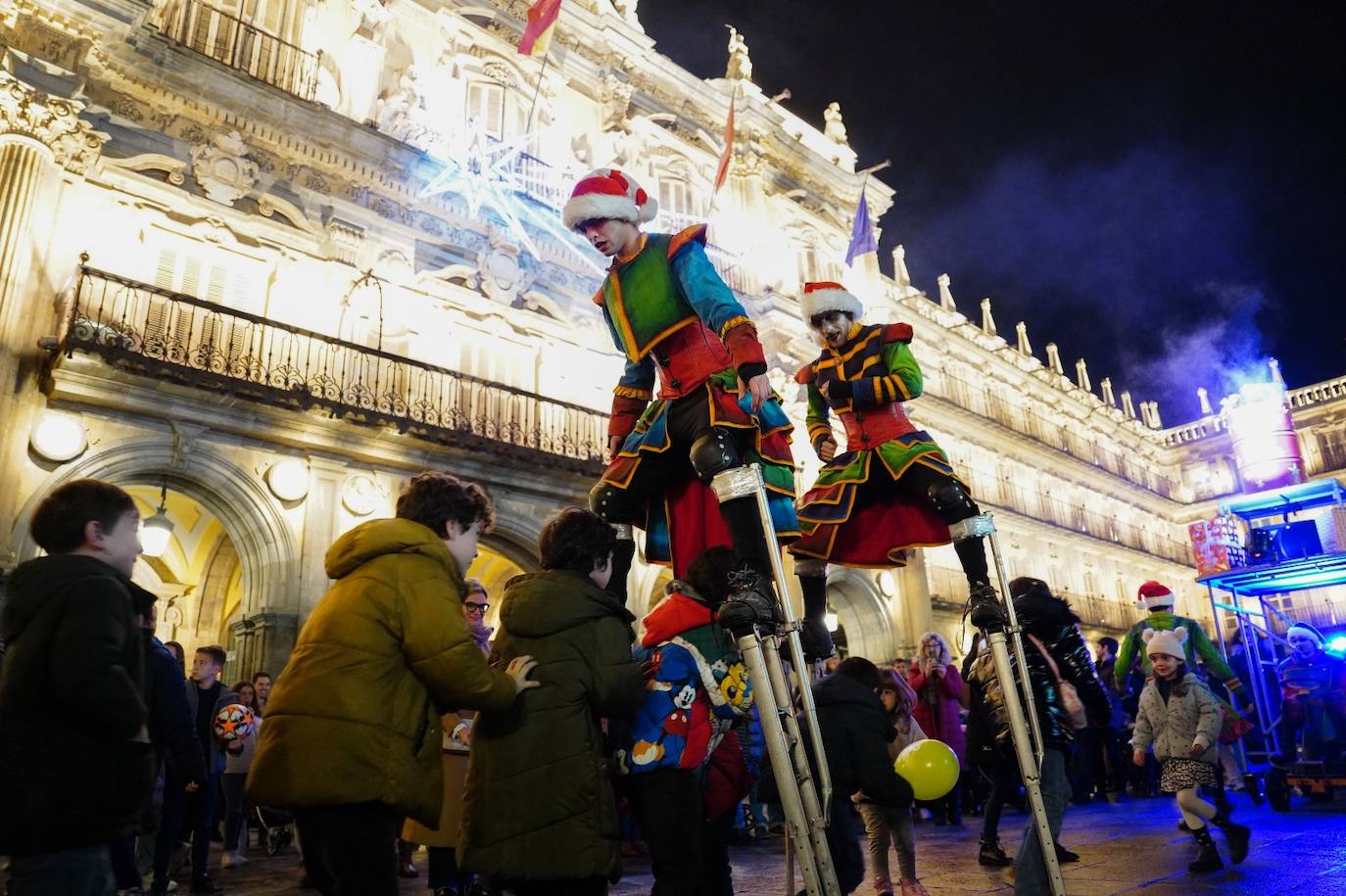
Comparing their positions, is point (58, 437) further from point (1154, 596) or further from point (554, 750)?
point (1154, 596)

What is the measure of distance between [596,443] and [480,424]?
2.15 metres

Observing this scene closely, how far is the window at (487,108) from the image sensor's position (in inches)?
611

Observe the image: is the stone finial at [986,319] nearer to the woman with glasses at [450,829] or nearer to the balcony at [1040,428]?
the balcony at [1040,428]

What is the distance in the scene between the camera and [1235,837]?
201 inches

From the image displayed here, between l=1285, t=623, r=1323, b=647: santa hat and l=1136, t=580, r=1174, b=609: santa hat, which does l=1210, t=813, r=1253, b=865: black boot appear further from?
l=1285, t=623, r=1323, b=647: santa hat

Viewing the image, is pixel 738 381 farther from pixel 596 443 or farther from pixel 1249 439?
pixel 1249 439

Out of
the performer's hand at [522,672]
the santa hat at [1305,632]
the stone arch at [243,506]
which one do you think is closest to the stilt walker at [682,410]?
the performer's hand at [522,672]

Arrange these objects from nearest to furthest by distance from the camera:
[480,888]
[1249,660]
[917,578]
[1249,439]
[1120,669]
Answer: [480,888] → [1120,669] → [1249,660] → [1249,439] → [917,578]

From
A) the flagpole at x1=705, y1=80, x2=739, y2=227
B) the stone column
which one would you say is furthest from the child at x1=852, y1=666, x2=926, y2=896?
the flagpole at x1=705, y1=80, x2=739, y2=227

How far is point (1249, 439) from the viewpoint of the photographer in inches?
518

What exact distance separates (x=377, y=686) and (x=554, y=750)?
58cm

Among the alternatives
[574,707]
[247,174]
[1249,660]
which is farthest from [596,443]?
[574,707]

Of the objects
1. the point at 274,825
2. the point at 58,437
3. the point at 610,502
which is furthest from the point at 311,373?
the point at 610,502

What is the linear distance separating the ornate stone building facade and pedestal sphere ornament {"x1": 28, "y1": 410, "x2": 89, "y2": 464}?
0.02 m
